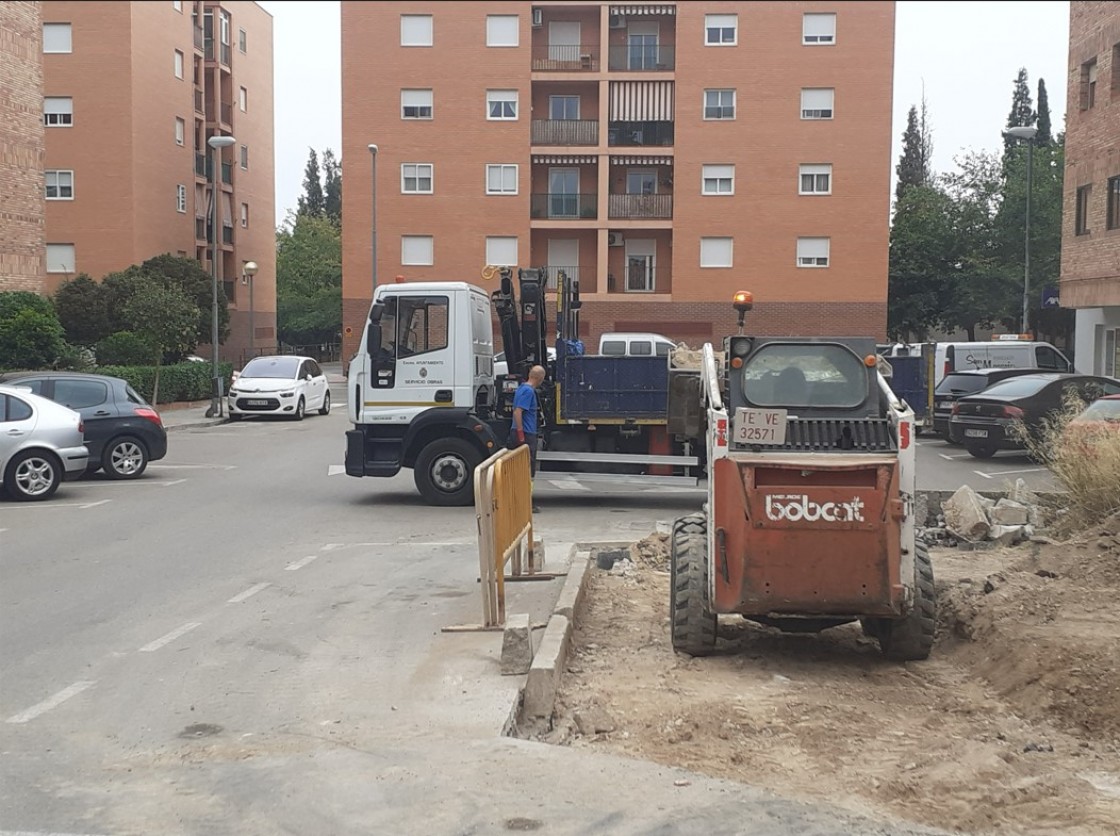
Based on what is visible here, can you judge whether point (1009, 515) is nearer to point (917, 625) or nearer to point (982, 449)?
point (917, 625)

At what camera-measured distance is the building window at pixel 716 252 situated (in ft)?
161

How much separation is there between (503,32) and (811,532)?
44.8 meters

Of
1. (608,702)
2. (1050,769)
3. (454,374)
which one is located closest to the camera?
(1050,769)

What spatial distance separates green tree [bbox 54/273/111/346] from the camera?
1678 inches

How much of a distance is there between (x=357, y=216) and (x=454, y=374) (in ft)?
115

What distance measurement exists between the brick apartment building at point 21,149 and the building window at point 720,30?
2579 cm

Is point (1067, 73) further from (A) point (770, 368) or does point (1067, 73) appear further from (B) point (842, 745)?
(B) point (842, 745)

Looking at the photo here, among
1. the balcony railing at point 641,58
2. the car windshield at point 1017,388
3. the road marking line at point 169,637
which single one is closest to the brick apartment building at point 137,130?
the balcony railing at point 641,58

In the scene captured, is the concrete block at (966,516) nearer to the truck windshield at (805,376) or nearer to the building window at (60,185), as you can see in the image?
the truck windshield at (805,376)

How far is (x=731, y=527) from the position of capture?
7.49 metres

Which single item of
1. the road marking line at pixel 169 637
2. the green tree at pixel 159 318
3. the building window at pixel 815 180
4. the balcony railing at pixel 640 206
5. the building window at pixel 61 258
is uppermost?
the building window at pixel 815 180

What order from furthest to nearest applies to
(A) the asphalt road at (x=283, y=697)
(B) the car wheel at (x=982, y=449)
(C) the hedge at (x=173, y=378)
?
(C) the hedge at (x=173, y=378)
(B) the car wheel at (x=982, y=449)
(A) the asphalt road at (x=283, y=697)

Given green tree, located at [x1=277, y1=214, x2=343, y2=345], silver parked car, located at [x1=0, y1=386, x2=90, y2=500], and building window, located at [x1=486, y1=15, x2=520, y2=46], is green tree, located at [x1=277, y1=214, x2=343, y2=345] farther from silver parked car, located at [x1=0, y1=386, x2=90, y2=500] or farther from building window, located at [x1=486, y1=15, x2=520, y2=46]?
silver parked car, located at [x1=0, y1=386, x2=90, y2=500]

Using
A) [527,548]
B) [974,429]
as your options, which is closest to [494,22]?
[974,429]
